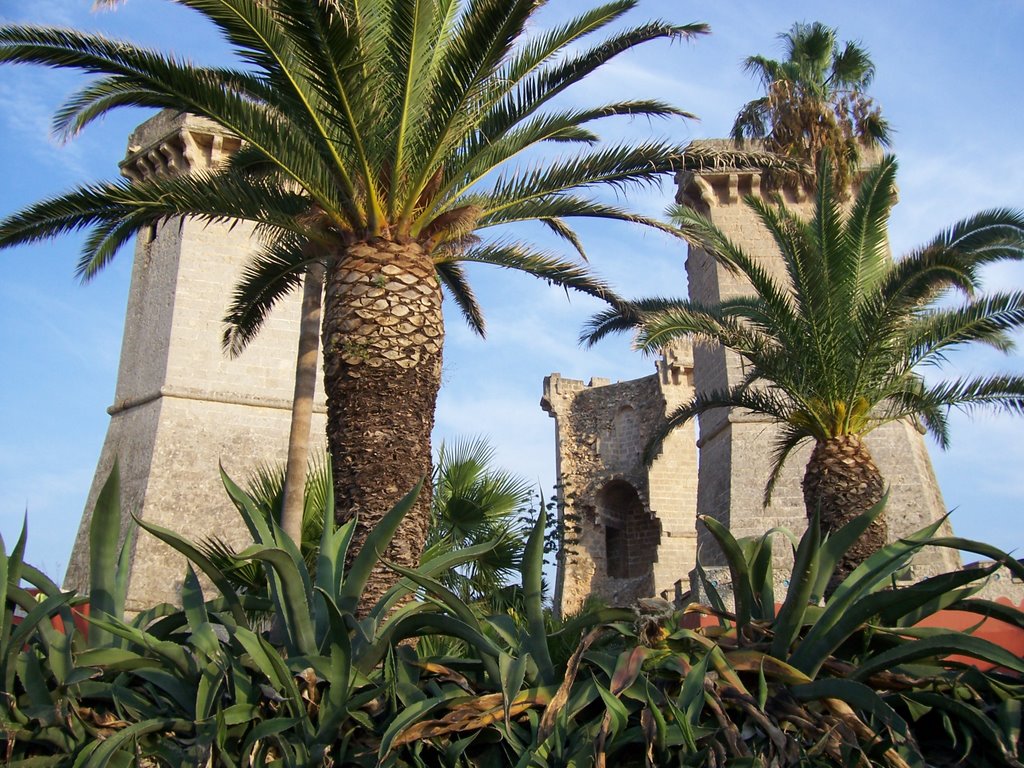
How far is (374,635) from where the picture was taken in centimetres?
338

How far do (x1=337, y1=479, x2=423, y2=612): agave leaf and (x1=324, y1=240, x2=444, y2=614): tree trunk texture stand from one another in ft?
6.17

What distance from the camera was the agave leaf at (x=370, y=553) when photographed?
11.3 ft

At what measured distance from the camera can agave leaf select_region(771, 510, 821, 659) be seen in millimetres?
3236

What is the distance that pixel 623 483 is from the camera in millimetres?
20609

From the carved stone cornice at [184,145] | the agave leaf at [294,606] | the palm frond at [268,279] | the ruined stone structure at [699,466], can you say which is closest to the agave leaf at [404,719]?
the agave leaf at [294,606]

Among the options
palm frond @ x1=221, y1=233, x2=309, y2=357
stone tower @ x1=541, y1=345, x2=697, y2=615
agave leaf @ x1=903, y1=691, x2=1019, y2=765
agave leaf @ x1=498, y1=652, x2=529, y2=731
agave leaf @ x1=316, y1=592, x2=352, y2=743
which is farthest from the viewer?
stone tower @ x1=541, y1=345, x2=697, y2=615

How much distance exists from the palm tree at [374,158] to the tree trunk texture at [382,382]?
0.01 metres

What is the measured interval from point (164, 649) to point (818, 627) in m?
1.99

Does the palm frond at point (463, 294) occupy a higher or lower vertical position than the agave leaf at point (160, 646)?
higher

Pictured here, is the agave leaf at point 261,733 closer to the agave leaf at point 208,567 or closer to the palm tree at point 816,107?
the agave leaf at point 208,567

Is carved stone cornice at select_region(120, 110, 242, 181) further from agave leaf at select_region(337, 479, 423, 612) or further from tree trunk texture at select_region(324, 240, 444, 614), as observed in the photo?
agave leaf at select_region(337, 479, 423, 612)

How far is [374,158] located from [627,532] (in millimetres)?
16020

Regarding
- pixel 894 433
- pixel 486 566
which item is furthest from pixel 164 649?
pixel 894 433

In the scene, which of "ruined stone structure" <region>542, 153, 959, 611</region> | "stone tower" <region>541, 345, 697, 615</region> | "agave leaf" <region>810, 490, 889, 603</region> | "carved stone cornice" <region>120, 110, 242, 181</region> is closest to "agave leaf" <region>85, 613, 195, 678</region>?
"agave leaf" <region>810, 490, 889, 603</region>
